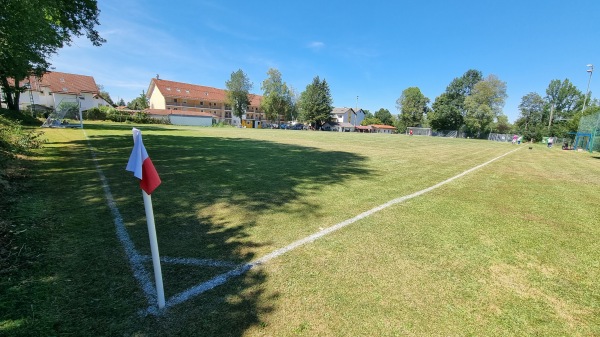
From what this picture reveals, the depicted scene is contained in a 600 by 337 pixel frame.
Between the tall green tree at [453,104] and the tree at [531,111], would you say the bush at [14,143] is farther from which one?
the tree at [531,111]

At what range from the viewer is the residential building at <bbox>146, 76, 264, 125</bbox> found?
237ft

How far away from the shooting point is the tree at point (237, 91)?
73625 millimetres

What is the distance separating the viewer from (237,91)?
2906 inches

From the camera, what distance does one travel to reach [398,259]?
11.8 ft

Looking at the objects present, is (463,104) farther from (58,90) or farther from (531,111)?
(58,90)

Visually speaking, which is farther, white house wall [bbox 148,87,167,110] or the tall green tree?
white house wall [bbox 148,87,167,110]

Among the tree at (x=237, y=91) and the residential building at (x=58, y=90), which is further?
the tree at (x=237, y=91)

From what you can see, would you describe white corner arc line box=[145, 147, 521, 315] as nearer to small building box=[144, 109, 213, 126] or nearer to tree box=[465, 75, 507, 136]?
small building box=[144, 109, 213, 126]

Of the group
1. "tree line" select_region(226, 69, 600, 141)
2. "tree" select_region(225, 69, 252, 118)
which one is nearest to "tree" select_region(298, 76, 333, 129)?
"tree line" select_region(226, 69, 600, 141)

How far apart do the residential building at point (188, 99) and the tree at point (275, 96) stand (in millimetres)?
12880

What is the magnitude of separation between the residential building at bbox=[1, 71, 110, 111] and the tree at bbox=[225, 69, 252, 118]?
32346 mm

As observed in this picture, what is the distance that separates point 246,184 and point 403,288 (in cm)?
502

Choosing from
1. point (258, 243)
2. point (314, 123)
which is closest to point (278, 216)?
point (258, 243)

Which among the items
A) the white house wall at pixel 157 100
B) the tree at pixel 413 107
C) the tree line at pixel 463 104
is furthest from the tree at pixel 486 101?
the white house wall at pixel 157 100
